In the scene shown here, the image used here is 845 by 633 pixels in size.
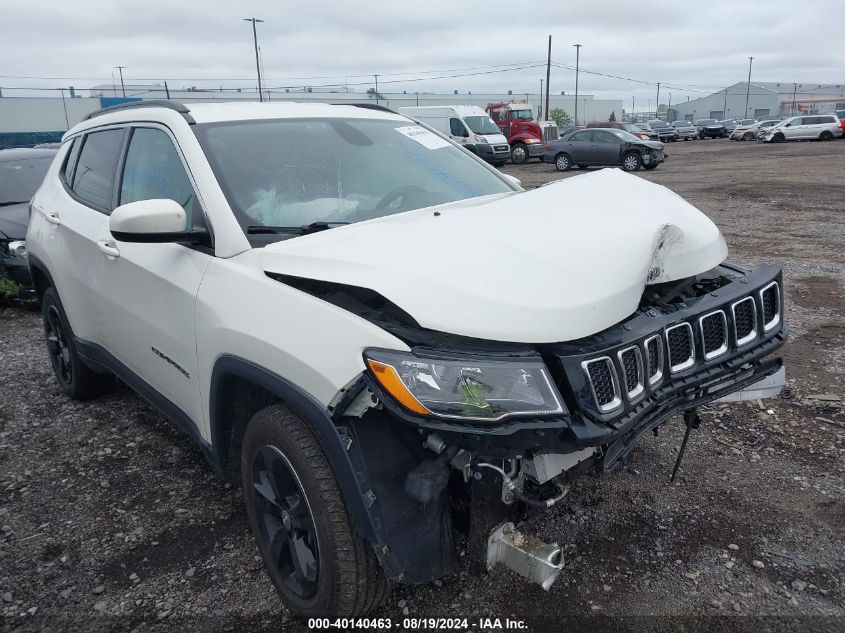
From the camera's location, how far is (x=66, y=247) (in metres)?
3.74

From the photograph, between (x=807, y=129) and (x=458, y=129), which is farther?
(x=807, y=129)

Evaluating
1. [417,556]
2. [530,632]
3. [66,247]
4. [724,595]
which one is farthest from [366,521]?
[66,247]

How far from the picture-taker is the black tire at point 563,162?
76.6 feet

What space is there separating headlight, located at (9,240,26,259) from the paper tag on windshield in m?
5.16

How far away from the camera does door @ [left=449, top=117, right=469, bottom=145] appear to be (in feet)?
84.0

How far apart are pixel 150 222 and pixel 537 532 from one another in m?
2.03

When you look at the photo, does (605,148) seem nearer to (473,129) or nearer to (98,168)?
(473,129)

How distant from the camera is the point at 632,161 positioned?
22.1 meters

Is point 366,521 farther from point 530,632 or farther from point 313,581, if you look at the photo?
point 530,632

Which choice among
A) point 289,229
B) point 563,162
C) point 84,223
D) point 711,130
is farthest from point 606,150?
point 711,130

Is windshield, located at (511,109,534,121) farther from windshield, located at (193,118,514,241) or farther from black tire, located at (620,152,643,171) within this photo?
windshield, located at (193,118,514,241)

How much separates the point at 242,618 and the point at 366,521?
0.94m

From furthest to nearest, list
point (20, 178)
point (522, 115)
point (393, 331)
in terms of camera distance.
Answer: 1. point (522, 115)
2. point (20, 178)
3. point (393, 331)

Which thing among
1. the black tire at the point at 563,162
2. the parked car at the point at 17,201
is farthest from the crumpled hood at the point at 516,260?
the black tire at the point at 563,162
